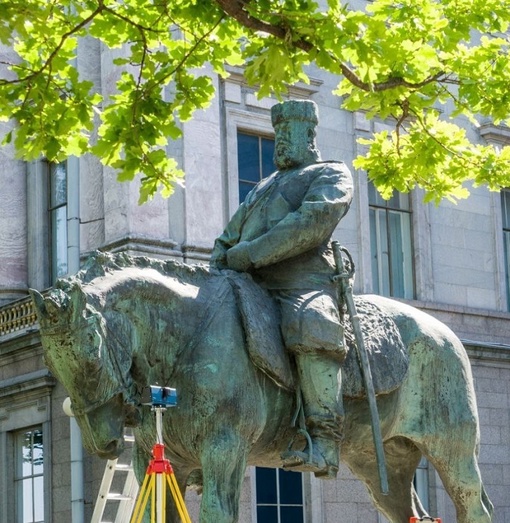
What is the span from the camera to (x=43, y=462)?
66.6 feet

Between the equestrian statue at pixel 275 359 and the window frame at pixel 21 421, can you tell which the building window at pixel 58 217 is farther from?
the equestrian statue at pixel 275 359

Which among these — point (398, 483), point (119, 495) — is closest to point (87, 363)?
point (398, 483)

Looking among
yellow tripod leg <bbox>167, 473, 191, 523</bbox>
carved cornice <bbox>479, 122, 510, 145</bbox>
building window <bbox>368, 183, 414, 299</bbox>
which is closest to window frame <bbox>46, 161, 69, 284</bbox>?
building window <bbox>368, 183, 414, 299</bbox>

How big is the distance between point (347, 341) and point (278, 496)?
1137cm

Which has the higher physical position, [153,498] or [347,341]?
[347,341]

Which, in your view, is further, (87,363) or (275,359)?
(275,359)

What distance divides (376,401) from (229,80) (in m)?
12.1

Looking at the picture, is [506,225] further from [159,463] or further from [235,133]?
[159,463]

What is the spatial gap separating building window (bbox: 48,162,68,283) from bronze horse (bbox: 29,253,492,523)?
12.2 m

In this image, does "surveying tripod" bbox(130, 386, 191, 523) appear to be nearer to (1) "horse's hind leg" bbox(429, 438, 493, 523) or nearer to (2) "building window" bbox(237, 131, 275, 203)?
(1) "horse's hind leg" bbox(429, 438, 493, 523)

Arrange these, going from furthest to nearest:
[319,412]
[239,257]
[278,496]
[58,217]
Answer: [58,217]
[278,496]
[239,257]
[319,412]

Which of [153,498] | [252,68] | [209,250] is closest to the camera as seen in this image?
[153,498]

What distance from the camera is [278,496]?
20344 mm

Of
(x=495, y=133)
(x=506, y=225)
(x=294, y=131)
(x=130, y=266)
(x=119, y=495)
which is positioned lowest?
(x=119, y=495)
